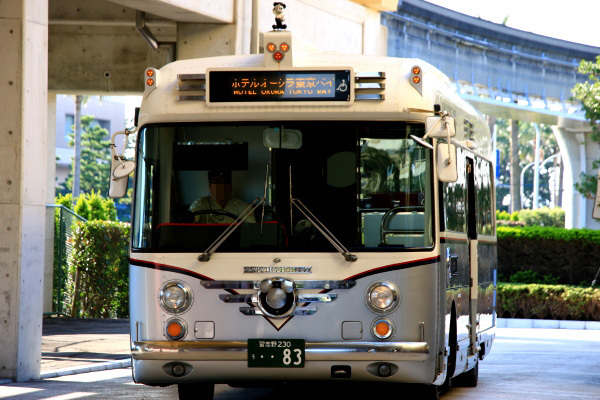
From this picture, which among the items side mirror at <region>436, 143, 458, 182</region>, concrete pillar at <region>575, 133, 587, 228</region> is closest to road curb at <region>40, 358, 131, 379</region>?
side mirror at <region>436, 143, 458, 182</region>

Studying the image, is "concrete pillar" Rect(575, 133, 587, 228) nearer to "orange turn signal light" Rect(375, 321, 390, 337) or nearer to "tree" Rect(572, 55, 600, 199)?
"tree" Rect(572, 55, 600, 199)

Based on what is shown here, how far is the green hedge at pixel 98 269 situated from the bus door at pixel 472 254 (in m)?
12.4

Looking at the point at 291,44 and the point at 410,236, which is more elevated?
the point at 291,44

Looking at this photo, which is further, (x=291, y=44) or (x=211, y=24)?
(x=211, y=24)

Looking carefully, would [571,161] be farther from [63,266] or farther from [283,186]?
[283,186]

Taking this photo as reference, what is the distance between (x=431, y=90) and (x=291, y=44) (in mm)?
1213

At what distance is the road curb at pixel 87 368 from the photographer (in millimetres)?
13625

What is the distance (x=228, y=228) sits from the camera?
921cm

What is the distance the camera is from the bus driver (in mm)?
9234

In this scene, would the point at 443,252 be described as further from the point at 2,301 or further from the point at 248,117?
the point at 2,301

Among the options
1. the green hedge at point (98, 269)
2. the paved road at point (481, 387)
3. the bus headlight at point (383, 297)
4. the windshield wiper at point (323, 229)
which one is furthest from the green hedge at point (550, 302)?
the windshield wiper at point (323, 229)

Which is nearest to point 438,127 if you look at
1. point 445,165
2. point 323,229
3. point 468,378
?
point 445,165

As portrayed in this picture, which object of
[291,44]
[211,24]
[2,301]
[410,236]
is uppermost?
[211,24]

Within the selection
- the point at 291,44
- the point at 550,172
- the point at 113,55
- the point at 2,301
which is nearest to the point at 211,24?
the point at 113,55
